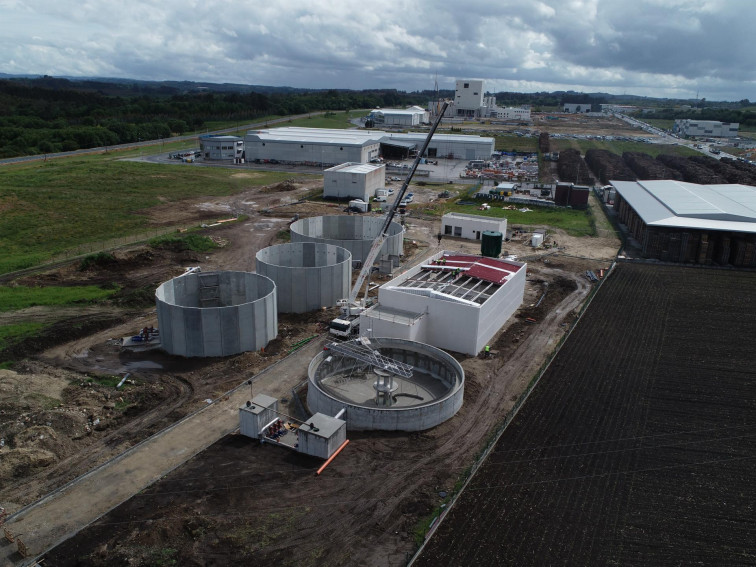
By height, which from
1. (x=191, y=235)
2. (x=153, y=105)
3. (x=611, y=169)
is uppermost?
(x=153, y=105)

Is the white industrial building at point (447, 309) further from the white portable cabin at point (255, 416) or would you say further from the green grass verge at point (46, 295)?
the green grass verge at point (46, 295)

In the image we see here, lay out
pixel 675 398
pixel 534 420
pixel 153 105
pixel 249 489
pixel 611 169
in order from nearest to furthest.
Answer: pixel 249 489 → pixel 534 420 → pixel 675 398 → pixel 611 169 → pixel 153 105

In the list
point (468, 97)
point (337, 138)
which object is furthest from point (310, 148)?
point (468, 97)

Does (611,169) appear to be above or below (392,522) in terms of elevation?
above

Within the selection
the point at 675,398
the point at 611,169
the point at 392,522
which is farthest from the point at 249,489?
the point at 611,169

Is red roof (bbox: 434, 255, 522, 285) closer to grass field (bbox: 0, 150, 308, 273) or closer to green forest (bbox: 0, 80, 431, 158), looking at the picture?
grass field (bbox: 0, 150, 308, 273)

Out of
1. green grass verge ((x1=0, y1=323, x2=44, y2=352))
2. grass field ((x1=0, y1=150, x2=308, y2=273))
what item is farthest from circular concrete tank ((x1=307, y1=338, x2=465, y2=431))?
grass field ((x1=0, y1=150, x2=308, y2=273))

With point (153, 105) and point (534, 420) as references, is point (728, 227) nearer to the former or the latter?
point (534, 420)
